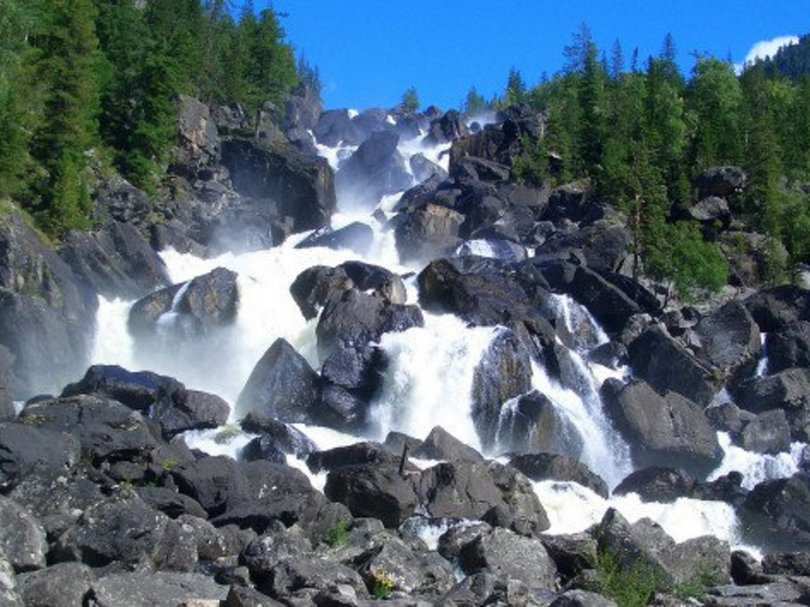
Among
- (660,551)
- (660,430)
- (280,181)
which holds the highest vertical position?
(280,181)

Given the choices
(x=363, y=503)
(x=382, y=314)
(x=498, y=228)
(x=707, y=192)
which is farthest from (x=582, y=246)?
(x=363, y=503)

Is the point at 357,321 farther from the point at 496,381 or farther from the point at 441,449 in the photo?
the point at 441,449

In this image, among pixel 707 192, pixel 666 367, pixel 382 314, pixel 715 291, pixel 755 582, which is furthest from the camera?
pixel 707 192

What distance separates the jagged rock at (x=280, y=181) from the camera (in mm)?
68438

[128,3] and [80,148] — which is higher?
[128,3]

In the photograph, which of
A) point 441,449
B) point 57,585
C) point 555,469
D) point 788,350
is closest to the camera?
point 57,585

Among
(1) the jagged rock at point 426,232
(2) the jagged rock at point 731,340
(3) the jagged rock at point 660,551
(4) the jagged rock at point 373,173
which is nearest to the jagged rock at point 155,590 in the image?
(3) the jagged rock at point 660,551

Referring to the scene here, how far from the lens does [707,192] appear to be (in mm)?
68812

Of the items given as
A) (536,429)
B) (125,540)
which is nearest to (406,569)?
(125,540)

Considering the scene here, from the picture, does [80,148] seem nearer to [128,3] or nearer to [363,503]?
[128,3]

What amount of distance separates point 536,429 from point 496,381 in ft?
8.76

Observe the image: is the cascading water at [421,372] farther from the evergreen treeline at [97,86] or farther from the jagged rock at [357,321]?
the evergreen treeline at [97,86]

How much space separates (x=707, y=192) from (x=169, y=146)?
33.0m

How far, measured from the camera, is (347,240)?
199 ft
